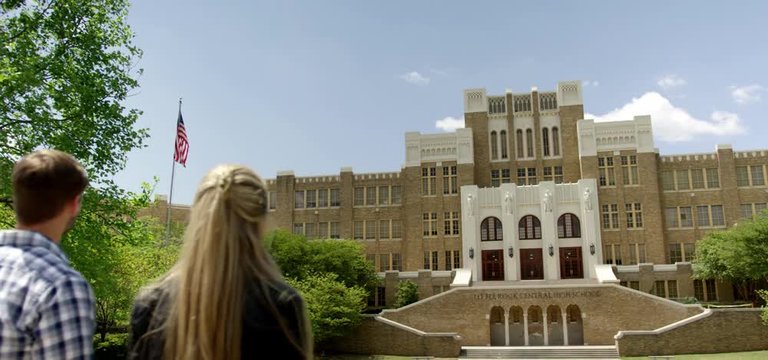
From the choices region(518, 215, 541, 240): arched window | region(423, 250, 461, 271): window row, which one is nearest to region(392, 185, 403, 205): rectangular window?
region(423, 250, 461, 271): window row

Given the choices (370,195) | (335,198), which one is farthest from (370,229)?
(335,198)

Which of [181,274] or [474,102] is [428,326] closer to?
[474,102]

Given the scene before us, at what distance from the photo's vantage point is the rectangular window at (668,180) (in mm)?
50969

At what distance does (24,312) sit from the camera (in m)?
2.83

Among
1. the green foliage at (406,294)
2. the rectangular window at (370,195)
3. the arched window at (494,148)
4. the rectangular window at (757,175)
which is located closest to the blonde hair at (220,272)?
Result: the green foliage at (406,294)

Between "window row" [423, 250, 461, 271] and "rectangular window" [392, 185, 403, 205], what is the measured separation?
5.46 metres

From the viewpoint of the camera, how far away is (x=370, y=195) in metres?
56.5

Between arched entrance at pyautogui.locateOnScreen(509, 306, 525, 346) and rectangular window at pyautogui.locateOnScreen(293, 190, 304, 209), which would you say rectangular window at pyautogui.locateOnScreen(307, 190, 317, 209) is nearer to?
rectangular window at pyautogui.locateOnScreen(293, 190, 304, 209)

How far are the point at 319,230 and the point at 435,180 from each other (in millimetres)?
11537

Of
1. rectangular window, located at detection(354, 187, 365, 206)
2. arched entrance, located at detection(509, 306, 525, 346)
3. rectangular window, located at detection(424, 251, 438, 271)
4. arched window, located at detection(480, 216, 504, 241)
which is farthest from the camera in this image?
rectangular window, located at detection(354, 187, 365, 206)

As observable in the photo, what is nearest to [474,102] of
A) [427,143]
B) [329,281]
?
[427,143]

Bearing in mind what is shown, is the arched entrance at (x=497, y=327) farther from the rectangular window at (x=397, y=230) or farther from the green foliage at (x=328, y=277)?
the rectangular window at (x=397, y=230)

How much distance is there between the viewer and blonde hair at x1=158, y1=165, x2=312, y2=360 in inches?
99.2

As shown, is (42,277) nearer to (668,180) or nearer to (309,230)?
(668,180)
